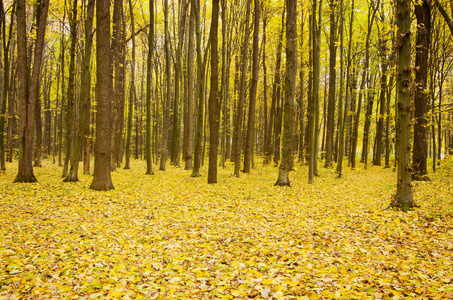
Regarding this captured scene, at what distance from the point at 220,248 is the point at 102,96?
24.7ft

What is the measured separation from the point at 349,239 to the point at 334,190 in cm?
624

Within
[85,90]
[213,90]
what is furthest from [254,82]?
[85,90]

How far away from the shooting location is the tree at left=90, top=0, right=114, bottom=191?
30.9 feet

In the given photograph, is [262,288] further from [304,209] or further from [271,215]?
[304,209]

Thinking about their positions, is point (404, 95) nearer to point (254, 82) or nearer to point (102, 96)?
point (254, 82)

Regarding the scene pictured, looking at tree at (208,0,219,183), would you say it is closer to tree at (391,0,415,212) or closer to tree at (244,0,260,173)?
tree at (244,0,260,173)

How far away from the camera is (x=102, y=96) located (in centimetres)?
956

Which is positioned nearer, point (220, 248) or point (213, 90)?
point (220, 248)

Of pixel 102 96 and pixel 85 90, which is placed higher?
pixel 85 90

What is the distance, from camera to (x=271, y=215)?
7.25 metres

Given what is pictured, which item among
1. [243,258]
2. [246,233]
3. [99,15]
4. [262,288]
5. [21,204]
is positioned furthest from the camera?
[99,15]

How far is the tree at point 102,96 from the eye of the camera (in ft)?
30.9

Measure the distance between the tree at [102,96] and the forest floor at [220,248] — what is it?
1089mm

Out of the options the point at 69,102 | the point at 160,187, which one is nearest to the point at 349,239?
the point at 160,187
